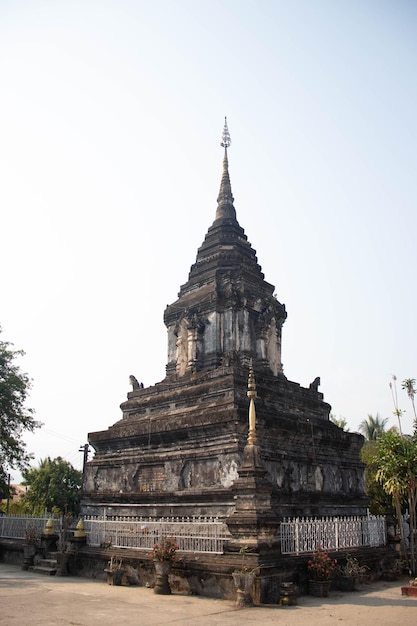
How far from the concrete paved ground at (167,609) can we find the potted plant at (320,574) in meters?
0.31

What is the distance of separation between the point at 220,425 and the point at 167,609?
7.83m

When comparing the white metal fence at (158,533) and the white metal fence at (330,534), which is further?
the white metal fence at (330,534)

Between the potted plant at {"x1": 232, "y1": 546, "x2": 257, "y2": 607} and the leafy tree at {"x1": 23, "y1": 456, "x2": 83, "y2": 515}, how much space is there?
37.2 meters

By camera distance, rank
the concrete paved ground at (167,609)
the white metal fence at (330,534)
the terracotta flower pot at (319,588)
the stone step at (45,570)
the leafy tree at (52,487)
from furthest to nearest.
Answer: the leafy tree at (52,487)
the stone step at (45,570)
the white metal fence at (330,534)
the terracotta flower pot at (319,588)
the concrete paved ground at (167,609)

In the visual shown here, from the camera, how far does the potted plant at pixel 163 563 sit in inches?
550

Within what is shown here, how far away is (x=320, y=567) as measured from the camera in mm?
14062

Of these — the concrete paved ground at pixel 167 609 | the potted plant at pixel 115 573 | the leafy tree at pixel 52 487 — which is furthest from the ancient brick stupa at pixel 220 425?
the leafy tree at pixel 52 487

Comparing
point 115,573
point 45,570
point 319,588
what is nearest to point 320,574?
point 319,588

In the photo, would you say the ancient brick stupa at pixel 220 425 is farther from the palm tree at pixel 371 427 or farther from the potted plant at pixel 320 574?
the palm tree at pixel 371 427

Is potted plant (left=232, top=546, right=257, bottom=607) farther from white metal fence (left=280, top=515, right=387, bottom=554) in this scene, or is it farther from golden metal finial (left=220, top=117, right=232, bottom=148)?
golden metal finial (left=220, top=117, right=232, bottom=148)

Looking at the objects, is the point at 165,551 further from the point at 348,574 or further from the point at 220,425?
the point at 220,425

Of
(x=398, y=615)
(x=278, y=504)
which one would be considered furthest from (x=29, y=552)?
(x=398, y=615)

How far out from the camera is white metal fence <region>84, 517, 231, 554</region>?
14.7 m

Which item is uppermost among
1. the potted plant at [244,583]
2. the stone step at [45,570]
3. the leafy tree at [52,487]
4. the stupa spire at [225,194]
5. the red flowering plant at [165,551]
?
the stupa spire at [225,194]
